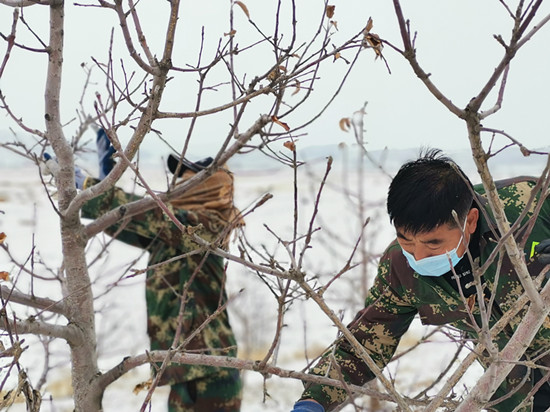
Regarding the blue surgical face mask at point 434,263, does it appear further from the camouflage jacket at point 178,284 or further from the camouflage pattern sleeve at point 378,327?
the camouflage jacket at point 178,284

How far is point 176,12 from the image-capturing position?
1.29m

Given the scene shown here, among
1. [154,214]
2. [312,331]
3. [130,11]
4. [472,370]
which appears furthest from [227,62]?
[312,331]

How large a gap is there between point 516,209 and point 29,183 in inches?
707

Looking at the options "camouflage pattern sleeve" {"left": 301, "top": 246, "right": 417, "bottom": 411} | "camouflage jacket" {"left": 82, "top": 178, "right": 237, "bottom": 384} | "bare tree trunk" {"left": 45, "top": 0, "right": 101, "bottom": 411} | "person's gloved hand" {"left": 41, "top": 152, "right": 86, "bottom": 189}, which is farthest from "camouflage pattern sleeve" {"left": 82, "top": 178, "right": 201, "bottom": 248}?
"camouflage pattern sleeve" {"left": 301, "top": 246, "right": 417, "bottom": 411}

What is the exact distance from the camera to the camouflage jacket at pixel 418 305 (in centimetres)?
189

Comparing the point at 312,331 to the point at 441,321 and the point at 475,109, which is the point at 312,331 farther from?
the point at 475,109

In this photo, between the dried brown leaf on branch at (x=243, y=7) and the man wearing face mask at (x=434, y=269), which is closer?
the dried brown leaf on branch at (x=243, y=7)

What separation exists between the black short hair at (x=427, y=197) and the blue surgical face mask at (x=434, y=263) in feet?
0.33

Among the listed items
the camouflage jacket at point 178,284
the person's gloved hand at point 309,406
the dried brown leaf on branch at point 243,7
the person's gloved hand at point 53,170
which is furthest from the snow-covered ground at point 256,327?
the dried brown leaf on branch at point 243,7

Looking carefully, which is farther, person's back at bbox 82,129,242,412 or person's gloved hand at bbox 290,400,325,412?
person's back at bbox 82,129,242,412

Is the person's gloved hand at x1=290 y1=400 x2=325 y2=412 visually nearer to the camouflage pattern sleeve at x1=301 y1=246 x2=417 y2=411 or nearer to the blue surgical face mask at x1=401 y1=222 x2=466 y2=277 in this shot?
the camouflage pattern sleeve at x1=301 y1=246 x2=417 y2=411

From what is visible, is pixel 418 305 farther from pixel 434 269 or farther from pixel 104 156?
pixel 104 156

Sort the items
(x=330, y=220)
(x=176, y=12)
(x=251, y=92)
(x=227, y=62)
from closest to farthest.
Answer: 1. (x=176, y=12)
2. (x=251, y=92)
3. (x=227, y=62)
4. (x=330, y=220)

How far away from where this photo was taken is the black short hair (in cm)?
177
